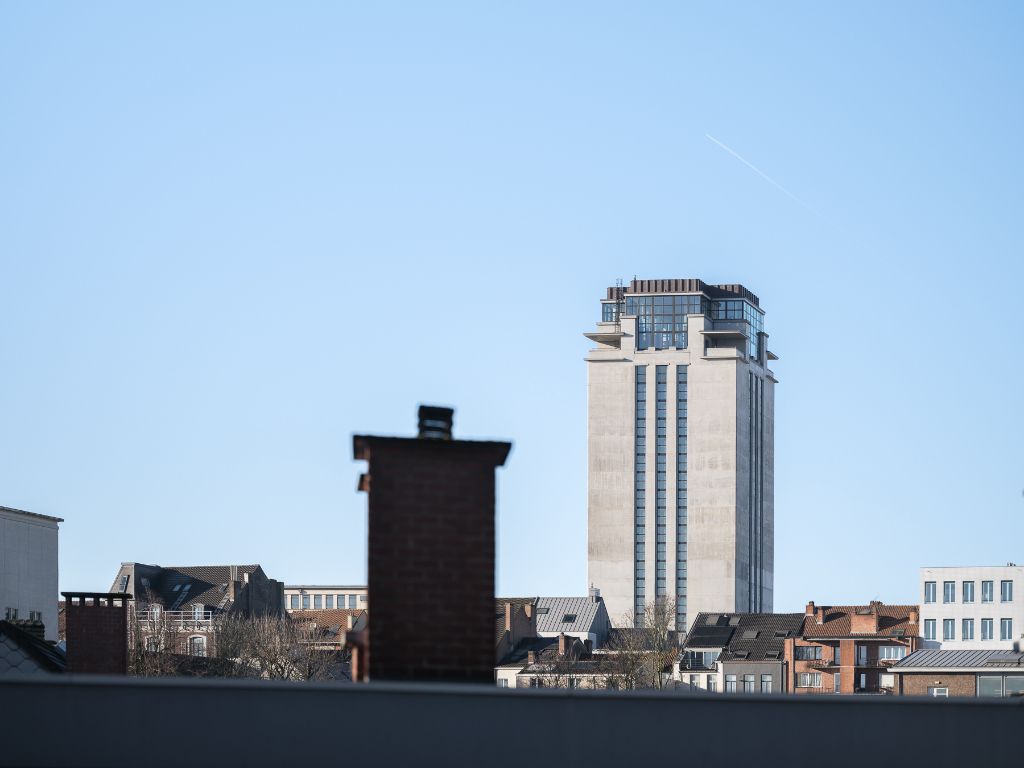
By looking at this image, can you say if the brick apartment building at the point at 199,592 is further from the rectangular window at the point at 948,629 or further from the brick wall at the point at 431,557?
the brick wall at the point at 431,557

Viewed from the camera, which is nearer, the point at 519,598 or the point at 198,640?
the point at 198,640

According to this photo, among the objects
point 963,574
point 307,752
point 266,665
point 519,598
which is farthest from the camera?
point 519,598

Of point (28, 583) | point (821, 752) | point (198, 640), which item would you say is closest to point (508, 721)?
point (821, 752)

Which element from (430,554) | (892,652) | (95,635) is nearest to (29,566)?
(95,635)

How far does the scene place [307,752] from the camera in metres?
11.9

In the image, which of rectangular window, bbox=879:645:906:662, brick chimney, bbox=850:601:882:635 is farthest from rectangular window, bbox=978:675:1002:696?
brick chimney, bbox=850:601:882:635

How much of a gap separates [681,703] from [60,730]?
166 inches

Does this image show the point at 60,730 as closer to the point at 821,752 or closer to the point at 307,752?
the point at 307,752

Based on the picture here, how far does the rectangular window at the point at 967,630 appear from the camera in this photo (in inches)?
5620

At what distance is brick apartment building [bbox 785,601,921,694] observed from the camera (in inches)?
5408

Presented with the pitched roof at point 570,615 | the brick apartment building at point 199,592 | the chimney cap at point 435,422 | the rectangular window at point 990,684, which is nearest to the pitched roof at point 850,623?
the rectangular window at point 990,684

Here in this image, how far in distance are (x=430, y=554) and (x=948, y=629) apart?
135 meters

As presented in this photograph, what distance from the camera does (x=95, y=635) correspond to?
29.8 metres

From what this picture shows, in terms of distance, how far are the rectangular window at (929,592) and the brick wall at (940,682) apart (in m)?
18.5
